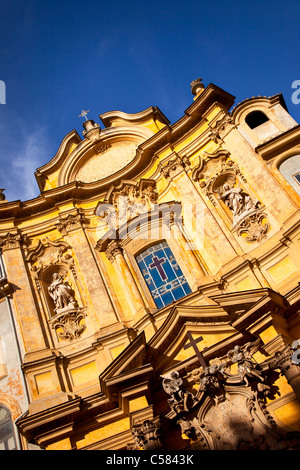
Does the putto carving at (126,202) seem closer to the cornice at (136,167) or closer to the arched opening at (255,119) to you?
the cornice at (136,167)

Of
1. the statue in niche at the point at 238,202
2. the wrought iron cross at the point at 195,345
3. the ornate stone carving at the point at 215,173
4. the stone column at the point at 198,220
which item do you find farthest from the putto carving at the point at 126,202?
the wrought iron cross at the point at 195,345

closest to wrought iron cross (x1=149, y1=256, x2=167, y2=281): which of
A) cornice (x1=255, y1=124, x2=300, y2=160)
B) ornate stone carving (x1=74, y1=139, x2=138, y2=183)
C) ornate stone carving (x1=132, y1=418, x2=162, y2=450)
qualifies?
ornate stone carving (x1=74, y1=139, x2=138, y2=183)

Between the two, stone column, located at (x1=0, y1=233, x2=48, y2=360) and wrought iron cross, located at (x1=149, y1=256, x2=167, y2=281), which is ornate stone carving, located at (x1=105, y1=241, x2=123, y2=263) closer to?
wrought iron cross, located at (x1=149, y1=256, x2=167, y2=281)

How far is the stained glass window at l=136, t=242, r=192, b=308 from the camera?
36.1 feet

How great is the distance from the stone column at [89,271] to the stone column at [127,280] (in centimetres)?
51

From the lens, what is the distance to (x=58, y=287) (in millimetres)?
11508

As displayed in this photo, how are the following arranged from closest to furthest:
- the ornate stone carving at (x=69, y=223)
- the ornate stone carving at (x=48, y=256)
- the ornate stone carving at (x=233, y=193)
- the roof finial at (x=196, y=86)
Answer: the ornate stone carving at (x=233, y=193)
the ornate stone carving at (x=48, y=256)
the ornate stone carving at (x=69, y=223)
the roof finial at (x=196, y=86)

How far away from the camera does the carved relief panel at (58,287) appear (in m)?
10.9

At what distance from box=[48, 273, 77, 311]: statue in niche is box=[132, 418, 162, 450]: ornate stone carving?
4042 millimetres

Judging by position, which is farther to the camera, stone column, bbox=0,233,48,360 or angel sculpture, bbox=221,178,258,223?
angel sculpture, bbox=221,178,258,223

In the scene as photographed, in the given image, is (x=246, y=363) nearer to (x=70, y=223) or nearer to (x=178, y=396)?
(x=178, y=396)
